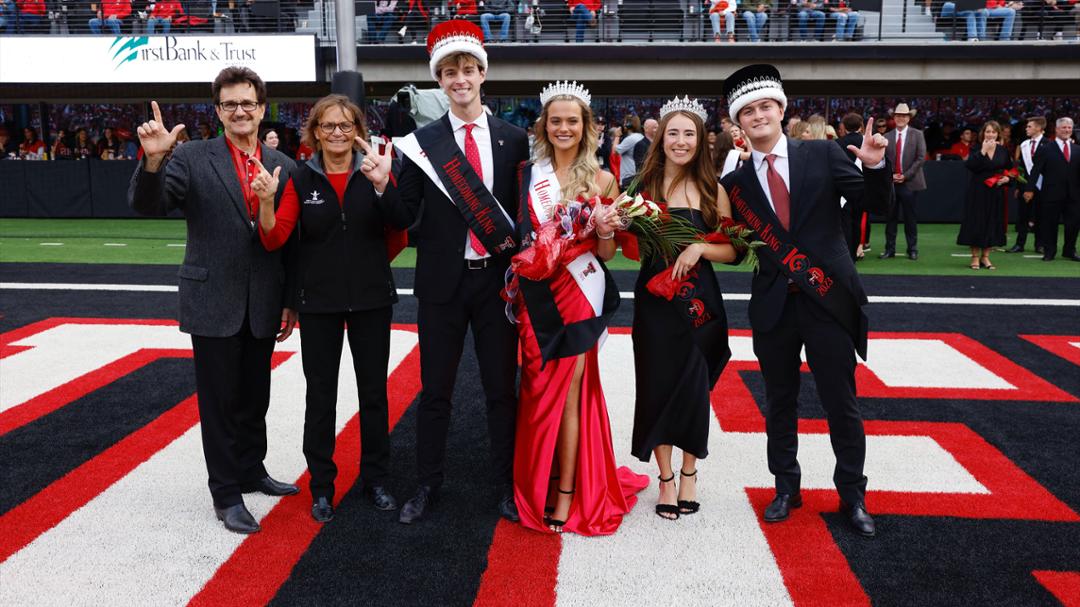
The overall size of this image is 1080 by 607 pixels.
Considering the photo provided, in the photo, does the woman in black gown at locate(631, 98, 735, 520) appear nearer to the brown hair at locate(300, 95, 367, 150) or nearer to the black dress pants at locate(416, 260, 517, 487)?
the black dress pants at locate(416, 260, 517, 487)

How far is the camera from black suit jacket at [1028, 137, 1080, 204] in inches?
443

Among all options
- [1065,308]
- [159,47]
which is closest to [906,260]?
[1065,308]

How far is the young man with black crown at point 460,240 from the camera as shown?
3.54 metres

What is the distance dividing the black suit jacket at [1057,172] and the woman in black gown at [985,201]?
0.98m

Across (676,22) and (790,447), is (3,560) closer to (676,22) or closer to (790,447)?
(790,447)

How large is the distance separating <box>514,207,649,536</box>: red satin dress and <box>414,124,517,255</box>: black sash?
261 mm

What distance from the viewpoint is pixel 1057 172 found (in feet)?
37.1

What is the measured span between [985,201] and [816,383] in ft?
26.6

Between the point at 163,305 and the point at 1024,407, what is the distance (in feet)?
22.9

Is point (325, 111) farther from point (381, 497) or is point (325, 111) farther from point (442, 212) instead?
point (381, 497)

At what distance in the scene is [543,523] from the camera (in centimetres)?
354

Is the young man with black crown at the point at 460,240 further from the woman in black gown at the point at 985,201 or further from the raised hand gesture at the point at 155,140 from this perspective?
the woman in black gown at the point at 985,201

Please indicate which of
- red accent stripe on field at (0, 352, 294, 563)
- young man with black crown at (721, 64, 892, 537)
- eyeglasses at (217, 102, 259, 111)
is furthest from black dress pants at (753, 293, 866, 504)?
red accent stripe on field at (0, 352, 294, 563)

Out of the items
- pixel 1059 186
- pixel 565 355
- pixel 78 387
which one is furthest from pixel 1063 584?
pixel 1059 186
